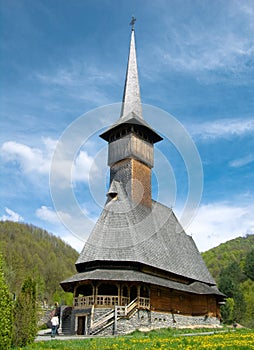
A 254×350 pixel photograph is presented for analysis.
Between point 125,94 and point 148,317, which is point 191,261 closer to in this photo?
point 148,317

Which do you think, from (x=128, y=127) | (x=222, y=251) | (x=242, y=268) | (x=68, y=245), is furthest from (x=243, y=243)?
(x=128, y=127)

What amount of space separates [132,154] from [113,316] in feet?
41.5

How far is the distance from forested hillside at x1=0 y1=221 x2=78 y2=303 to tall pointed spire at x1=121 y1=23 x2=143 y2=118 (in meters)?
32.9

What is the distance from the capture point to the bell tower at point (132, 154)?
90.7 feet

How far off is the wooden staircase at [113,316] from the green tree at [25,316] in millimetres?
7664

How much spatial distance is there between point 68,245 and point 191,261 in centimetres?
6908

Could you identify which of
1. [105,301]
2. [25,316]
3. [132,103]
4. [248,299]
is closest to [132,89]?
[132,103]

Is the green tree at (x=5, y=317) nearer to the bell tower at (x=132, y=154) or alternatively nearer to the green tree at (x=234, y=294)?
the bell tower at (x=132, y=154)

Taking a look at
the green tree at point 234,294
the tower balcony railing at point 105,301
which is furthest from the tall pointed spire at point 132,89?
the green tree at point 234,294

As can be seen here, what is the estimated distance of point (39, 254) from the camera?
77188mm

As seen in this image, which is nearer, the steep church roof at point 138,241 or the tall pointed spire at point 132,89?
the steep church roof at point 138,241

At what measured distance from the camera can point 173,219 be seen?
32.4 meters

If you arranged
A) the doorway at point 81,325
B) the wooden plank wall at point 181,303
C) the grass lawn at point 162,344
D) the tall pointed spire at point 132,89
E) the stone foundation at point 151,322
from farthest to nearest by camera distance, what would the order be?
1. the tall pointed spire at point 132,89
2. the wooden plank wall at point 181,303
3. the doorway at point 81,325
4. the stone foundation at point 151,322
5. the grass lawn at point 162,344

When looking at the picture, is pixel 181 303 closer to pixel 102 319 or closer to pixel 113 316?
pixel 113 316
